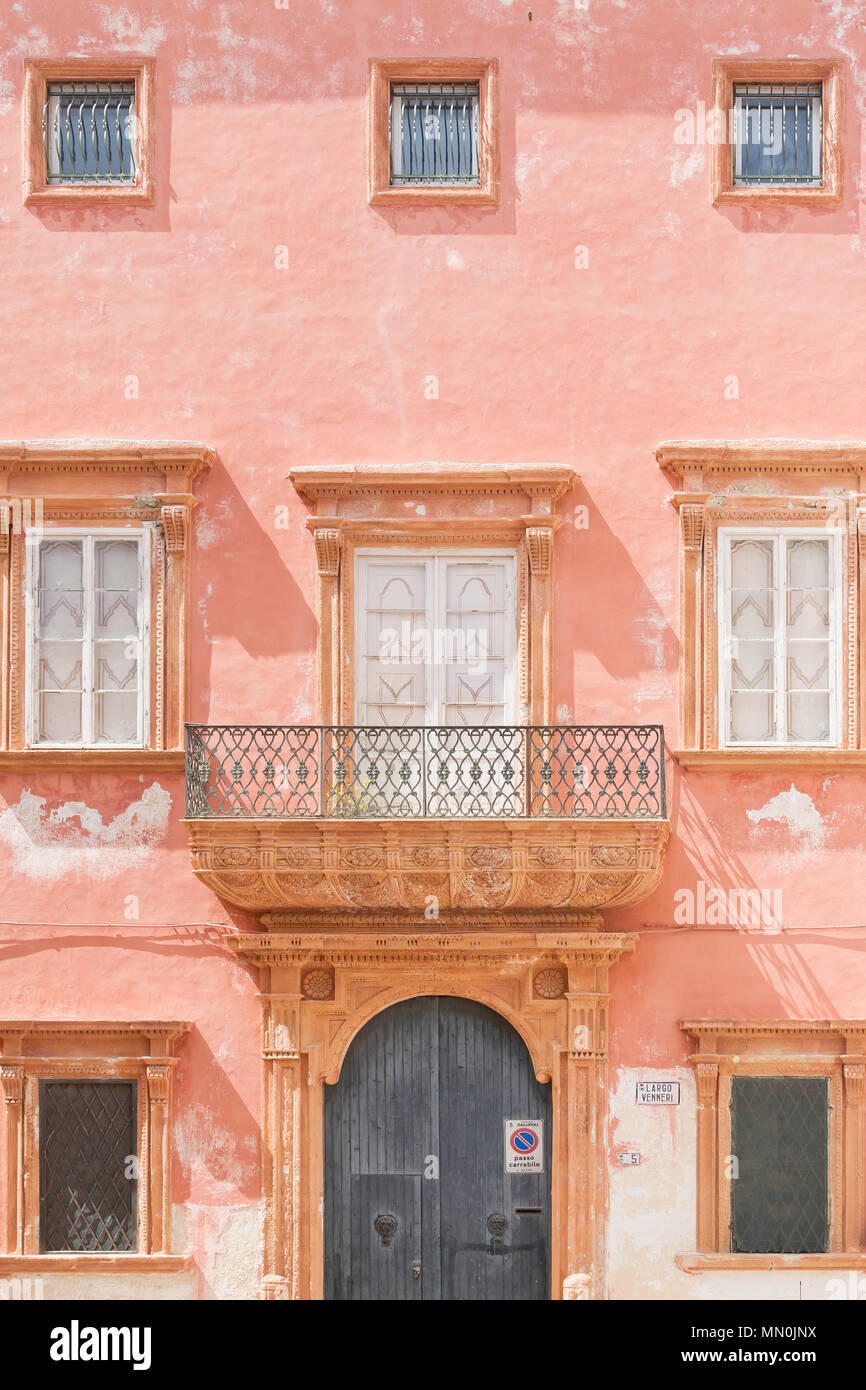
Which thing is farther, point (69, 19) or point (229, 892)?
point (69, 19)

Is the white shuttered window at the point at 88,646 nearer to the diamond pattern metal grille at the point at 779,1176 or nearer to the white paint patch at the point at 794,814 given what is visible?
the white paint patch at the point at 794,814

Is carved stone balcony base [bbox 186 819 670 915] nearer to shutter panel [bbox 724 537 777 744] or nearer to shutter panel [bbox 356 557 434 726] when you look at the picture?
shutter panel [bbox 356 557 434 726]

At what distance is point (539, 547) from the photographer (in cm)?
1573

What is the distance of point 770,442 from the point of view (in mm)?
15781

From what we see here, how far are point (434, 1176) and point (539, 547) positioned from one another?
533 cm

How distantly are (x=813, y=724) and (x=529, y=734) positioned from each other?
2.46 meters

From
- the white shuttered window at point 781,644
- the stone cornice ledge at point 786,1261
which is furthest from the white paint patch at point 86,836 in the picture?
the stone cornice ledge at point 786,1261

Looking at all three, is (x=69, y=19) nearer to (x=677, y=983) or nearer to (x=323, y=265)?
(x=323, y=265)

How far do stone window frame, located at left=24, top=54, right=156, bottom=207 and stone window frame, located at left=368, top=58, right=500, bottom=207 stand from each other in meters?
1.93

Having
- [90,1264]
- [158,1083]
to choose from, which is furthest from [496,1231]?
[90,1264]

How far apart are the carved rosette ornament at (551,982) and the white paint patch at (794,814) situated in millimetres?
2064

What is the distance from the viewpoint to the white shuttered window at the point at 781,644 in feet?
51.8

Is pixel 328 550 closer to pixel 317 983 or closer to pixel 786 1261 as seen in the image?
pixel 317 983

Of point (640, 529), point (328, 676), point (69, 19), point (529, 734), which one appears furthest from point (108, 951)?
point (69, 19)
